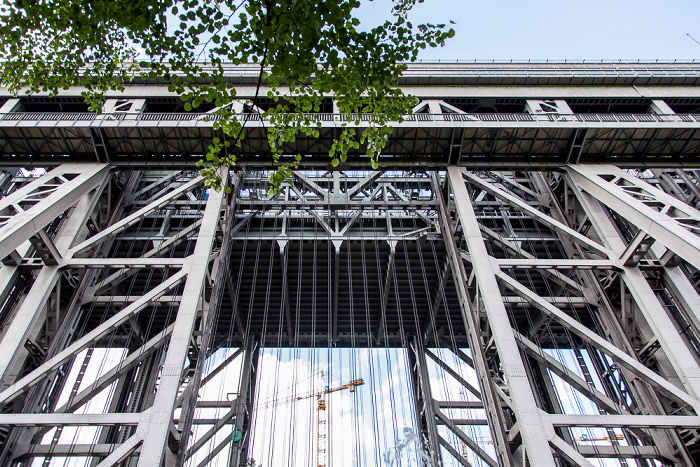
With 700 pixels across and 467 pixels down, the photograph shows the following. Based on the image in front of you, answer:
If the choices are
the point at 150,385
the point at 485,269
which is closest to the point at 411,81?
the point at 485,269

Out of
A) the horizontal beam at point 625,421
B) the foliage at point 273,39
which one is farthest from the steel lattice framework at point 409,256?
the foliage at point 273,39

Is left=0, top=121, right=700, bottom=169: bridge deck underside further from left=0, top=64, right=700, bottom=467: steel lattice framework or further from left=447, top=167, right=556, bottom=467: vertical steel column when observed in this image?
left=447, top=167, right=556, bottom=467: vertical steel column

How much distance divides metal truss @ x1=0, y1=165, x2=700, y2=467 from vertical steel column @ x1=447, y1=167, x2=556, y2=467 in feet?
0.18

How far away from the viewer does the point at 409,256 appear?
22.9m

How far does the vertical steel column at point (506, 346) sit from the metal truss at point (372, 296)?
55 millimetres

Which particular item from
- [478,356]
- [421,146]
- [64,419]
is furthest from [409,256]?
[64,419]

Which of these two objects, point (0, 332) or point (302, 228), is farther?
point (302, 228)

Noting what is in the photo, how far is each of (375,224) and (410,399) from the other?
10998 mm

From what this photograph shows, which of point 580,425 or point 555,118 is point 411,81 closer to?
point 555,118

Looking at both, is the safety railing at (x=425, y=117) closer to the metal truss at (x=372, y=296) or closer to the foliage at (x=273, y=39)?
the metal truss at (x=372, y=296)

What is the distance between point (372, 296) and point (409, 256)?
13.5ft

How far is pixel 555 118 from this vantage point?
20000 mm

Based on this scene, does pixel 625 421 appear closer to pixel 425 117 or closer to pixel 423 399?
pixel 425 117

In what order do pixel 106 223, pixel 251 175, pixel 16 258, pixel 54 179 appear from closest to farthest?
pixel 16 258
pixel 54 179
pixel 106 223
pixel 251 175
